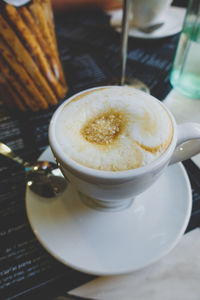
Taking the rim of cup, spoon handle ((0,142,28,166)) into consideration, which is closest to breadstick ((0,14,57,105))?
spoon handle ((0,142,28,166))

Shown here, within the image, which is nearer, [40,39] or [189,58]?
[40,39]

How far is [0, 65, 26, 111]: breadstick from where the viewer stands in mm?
586

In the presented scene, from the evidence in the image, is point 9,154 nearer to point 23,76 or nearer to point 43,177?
point 43,177

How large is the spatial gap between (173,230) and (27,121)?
499 mm

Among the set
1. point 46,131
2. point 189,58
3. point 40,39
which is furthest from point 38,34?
point 189,58

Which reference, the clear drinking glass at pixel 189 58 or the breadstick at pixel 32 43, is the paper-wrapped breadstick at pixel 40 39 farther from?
the clear drinking glass at pixel 189 58

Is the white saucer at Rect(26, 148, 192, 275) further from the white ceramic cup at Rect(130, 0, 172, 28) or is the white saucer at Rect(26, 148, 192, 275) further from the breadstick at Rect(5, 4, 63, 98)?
the white ceramic cup at Rect(130, 0, 172, 28)

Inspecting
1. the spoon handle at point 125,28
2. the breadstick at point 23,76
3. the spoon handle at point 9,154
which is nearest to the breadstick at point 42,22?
the breadstick at point 23,76

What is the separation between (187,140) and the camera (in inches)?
15.0

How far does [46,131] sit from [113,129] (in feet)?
1.04

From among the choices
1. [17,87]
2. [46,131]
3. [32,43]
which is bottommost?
[46,131]

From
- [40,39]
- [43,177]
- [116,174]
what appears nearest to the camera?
[116,174]

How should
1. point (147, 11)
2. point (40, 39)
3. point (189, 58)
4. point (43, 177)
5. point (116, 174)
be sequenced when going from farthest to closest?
point (147, 11) → point (189, 58) → point (40, 39) → point (43, 177) → point (116, 174)

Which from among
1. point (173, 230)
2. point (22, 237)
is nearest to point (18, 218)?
point (22, 237)
